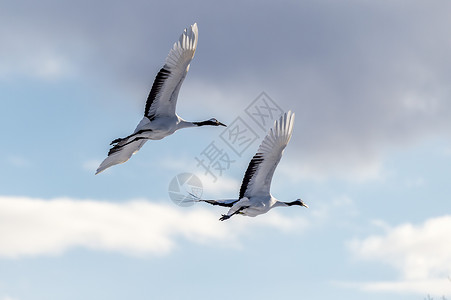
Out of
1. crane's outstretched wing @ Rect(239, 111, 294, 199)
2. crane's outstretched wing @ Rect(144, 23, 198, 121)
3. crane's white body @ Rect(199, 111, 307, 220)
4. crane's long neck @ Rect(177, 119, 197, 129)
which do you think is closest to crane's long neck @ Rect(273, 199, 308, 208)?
crane's white body @ Rect(199, 111, 307, 220)

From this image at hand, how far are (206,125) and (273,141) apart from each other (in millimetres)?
4168

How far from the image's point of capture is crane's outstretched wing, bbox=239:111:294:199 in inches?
1378

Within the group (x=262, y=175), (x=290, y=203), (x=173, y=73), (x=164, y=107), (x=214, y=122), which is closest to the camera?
(x=173, y=73)

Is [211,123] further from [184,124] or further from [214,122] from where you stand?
[184,124]

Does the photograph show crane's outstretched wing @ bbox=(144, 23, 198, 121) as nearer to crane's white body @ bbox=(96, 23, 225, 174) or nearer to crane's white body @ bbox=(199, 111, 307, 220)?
crane's white body @ bbox=(96, 23, 225, 174)

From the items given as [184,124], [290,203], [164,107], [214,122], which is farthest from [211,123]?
[290,203]

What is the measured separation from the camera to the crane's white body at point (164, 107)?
3341 centimetres

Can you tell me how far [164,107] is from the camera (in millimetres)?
34875

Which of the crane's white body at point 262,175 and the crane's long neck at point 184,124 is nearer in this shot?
the crane's white body at point 262,175

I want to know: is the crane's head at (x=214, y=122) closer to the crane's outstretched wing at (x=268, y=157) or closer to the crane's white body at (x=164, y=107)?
the crane's white body at (x=164, y=107)

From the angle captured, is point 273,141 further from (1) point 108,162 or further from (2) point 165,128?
(1) point 108,162

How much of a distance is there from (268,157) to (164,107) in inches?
183

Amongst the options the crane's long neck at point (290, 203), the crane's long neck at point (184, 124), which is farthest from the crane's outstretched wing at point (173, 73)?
the crane's long neck at point (290, 203)

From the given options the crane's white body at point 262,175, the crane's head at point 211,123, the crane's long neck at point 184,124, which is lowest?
the crane's white body at point 262,175
